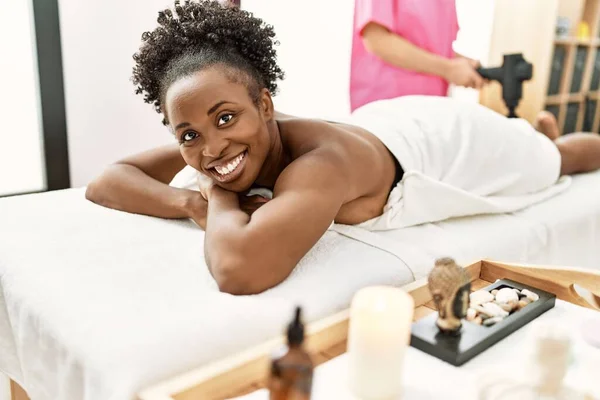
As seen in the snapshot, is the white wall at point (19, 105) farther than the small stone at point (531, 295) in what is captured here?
Yes

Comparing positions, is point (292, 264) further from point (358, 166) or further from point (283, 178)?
point (358, 166)

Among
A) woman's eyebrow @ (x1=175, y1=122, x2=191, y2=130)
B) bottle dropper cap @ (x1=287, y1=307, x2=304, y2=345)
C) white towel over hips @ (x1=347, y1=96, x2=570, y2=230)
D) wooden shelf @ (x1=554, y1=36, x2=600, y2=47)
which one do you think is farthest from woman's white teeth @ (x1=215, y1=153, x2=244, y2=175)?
wooden shelf @ (x1=554, y1=36, x2=600, y2=47)

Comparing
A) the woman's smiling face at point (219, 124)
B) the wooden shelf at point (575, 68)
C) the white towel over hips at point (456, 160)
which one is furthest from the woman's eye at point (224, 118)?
the wooden shelf at point (575, 68)

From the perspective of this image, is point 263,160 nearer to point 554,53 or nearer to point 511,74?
point 511,74

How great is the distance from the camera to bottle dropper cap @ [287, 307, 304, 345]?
54 centimetres

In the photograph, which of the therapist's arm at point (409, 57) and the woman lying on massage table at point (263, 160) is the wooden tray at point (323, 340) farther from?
the therapist's arm at point (409, 57)

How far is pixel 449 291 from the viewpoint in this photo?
2.48ft

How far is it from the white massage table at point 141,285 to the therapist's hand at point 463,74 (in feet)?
2.45

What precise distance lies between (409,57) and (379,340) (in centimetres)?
145

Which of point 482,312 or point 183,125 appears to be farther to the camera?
point 183,125

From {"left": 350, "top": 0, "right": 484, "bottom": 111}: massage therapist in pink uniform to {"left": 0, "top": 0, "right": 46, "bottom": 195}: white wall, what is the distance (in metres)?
1.14

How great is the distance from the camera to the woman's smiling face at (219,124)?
→ 39.6 inches

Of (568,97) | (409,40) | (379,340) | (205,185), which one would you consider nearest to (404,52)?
(409,40)

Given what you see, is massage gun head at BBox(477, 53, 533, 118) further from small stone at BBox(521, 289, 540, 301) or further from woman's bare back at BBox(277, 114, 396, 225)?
small stone at BBox(521, 289, 540, 301)
